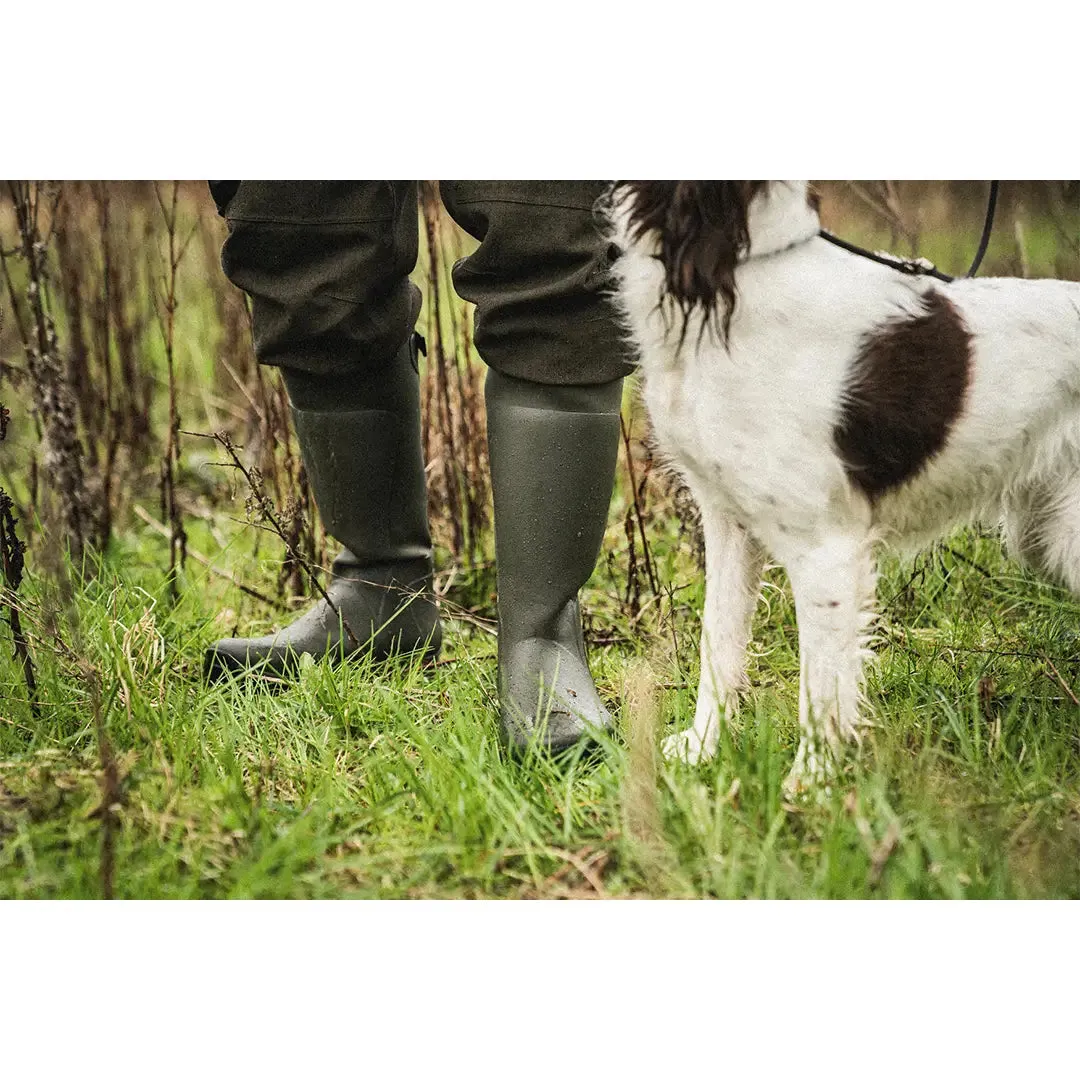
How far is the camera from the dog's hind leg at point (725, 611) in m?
1.99

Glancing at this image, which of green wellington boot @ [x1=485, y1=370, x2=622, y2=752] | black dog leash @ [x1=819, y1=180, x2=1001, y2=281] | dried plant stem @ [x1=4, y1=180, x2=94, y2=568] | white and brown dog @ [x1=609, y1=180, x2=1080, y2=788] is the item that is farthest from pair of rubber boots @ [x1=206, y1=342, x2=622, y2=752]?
dried plant stem @ [x1=4, y1=180, x2=94, y2=568]

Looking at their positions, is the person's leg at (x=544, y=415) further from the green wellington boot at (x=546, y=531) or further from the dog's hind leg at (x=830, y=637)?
the dog's hind leg at (x=830, y=637)

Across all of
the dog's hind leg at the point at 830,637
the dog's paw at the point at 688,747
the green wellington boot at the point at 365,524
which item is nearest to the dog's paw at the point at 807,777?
the dog's hind leg at the point at 830,637

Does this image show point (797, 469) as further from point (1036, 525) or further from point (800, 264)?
point (1036, 525)

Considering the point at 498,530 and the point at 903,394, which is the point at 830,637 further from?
the point at 498,530

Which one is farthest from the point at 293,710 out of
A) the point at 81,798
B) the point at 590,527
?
the point at 590,527

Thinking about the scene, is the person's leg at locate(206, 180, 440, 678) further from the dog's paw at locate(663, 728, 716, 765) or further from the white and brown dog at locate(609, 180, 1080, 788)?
the dog's paw at locate(663, 728, 716, 765)

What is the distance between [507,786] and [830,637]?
0.54 m

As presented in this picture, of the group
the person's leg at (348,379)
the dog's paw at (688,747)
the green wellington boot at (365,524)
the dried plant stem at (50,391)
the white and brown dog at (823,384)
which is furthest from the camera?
the dried plant stem at (50,391)

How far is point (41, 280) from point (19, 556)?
91 cm

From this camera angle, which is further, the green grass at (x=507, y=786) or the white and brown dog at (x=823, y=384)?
the white and brown dog at (x=823, y=384)

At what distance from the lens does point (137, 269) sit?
3.12 m

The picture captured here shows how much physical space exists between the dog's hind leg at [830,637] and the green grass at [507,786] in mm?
60

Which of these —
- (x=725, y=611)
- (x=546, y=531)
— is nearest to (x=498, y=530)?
(x=546, y=531)
